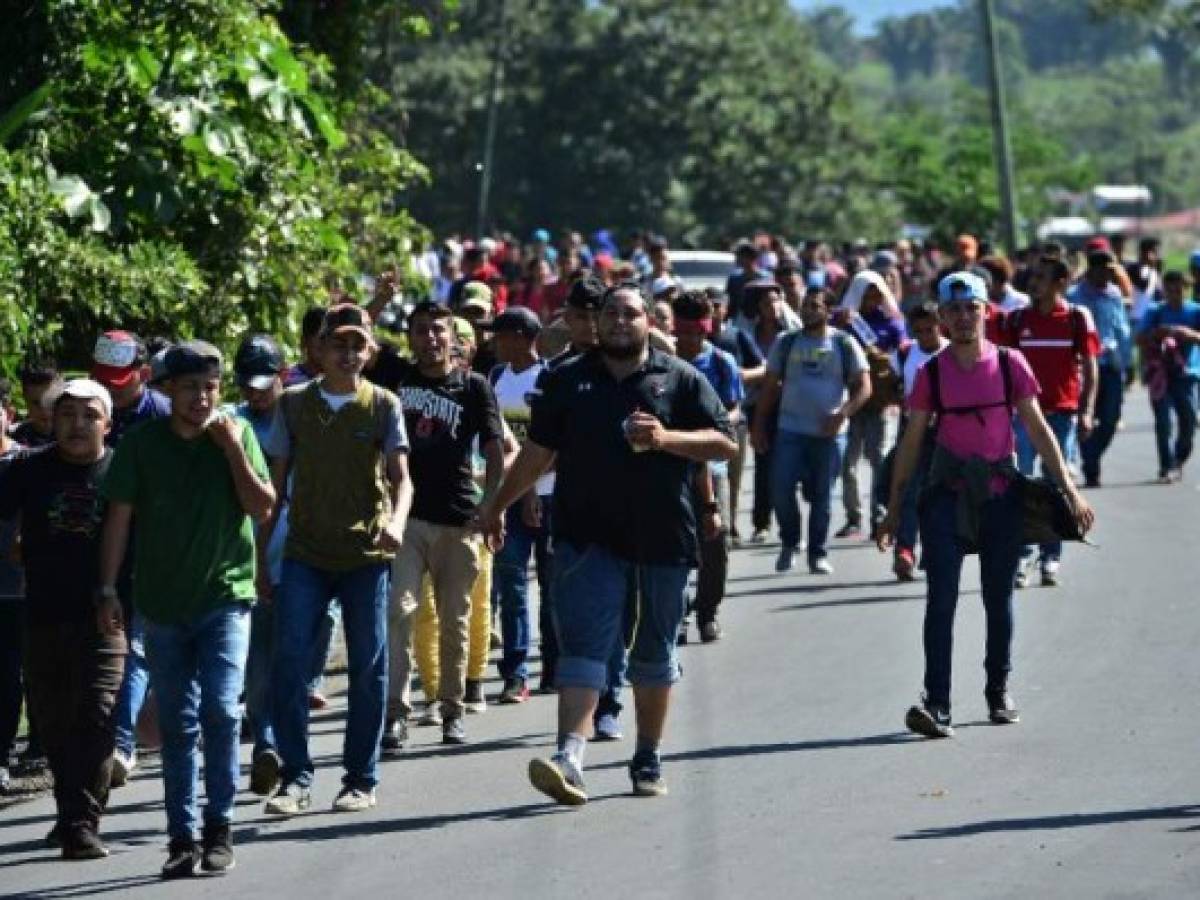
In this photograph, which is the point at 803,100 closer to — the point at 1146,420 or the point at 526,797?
the point at 1146,420

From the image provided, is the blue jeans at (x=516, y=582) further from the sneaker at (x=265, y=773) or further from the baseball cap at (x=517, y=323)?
the sneaker at (x=265, y=773)

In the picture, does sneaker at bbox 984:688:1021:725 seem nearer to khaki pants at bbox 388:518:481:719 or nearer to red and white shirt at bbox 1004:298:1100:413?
khaki pants at bbox 388:518:481:719

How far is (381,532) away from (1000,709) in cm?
298

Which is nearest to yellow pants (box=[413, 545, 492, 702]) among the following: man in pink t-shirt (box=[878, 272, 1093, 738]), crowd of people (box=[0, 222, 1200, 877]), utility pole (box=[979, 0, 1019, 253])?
crowd of people (box=[0, 222, 1200, 877])

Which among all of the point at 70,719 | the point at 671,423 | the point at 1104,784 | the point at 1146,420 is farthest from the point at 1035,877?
the point at 1146,420

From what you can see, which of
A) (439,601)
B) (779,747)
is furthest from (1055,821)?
(439,601)

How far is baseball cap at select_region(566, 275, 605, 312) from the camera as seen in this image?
13141 mm

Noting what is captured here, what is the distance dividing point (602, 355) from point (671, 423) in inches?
14.1

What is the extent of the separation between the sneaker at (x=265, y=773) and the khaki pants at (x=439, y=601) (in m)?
1.09

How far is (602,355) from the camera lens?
11.3 m

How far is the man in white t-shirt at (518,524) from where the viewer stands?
14117mm

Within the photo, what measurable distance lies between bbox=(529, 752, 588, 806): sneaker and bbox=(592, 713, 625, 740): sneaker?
5.29ft

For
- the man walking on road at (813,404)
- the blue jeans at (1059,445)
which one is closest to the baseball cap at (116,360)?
the blue jeans at (1059,445)

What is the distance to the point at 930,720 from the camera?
1244 centimetres
